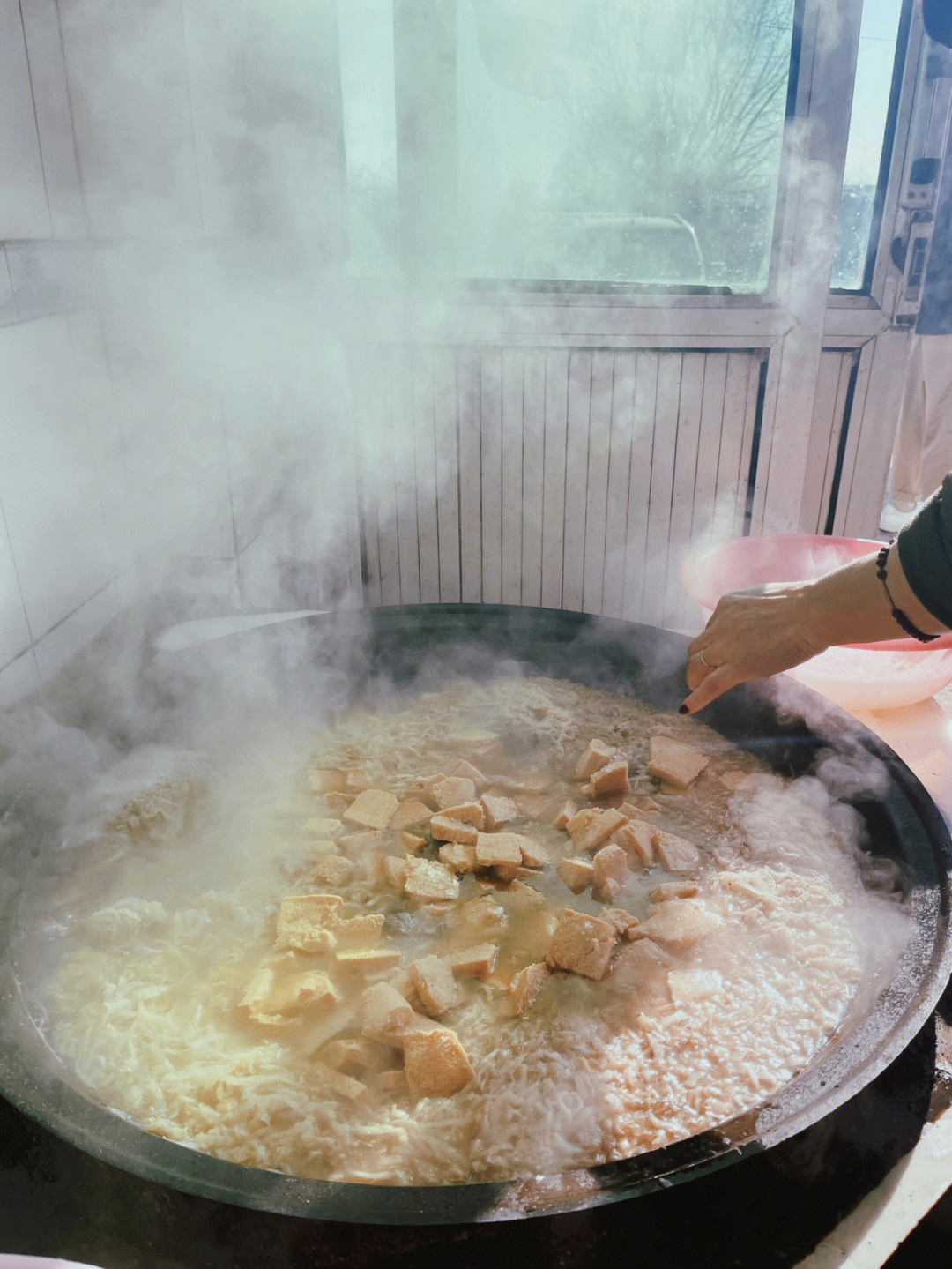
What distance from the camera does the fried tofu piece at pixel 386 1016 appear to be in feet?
4.62

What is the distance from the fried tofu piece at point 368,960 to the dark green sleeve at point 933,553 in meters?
1.08

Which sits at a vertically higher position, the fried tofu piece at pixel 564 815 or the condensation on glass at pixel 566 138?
the condensation on glass at pixel 566 138

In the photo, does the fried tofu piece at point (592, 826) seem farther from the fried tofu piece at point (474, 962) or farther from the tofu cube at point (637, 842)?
the fried tofu piece at point (474, 962)

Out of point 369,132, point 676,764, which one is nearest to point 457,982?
point 676,764

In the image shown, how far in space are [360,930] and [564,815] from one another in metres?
0.55

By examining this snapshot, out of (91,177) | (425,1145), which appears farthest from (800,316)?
(425,1145)

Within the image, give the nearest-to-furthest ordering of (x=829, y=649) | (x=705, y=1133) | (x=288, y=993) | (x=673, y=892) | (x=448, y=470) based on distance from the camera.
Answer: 1. (x=705, y=1133)
2. (x=288, y=993)
3. (x=673, y=892)
4. (x=829, y=649)
5. (x=448, y=470)

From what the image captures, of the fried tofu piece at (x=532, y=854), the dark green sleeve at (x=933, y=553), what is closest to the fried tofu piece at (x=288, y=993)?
the fried tofu piece at (x=532, y=854)

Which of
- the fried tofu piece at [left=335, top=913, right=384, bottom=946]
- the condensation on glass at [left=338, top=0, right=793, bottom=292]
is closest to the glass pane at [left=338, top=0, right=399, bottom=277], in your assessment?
the condensation on glass at [left=338, top=0, right=793, bottom=292]

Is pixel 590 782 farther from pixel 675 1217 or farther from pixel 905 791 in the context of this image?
pixel 675 1217

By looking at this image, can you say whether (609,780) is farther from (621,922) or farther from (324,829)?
(324,829)

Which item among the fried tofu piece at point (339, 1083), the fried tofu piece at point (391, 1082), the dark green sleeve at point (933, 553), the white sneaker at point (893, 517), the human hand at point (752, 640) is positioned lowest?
the white sneaker at point (893, 517)

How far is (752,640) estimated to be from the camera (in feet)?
5.63

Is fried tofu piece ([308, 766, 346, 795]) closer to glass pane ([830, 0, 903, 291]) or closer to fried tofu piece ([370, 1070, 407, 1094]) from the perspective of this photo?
fried tofu piece ([370, 1070, 407, 1094])
